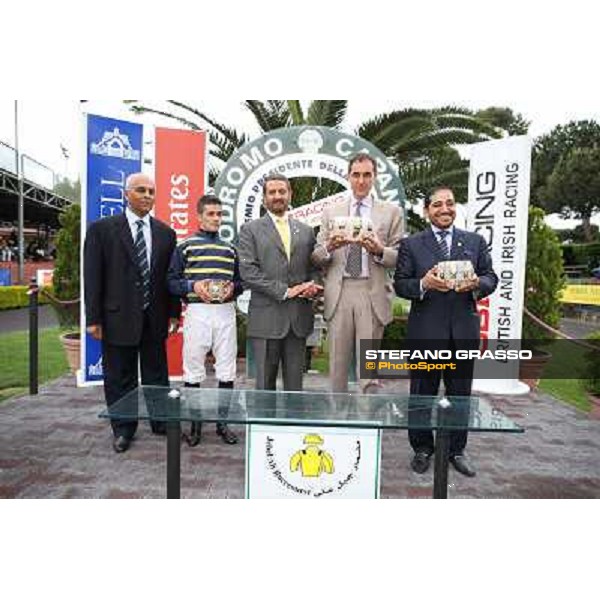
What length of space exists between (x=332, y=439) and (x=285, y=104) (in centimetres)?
514

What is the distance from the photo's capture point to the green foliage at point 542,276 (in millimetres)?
5297

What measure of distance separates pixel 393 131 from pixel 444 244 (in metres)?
3.77

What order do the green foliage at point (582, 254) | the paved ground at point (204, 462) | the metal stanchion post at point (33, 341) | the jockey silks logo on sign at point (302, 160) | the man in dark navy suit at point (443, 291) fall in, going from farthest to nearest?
the metal stanchion post at point (33, 341)
the green foliage at point (582, 254)
the jockey silks logo on sign at point (302, 160)
the man in dark navy suit at point (443, 291)
the paved ground at point (204, 462)

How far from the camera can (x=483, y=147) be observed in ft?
15.4

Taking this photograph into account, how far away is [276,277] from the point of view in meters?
3.04

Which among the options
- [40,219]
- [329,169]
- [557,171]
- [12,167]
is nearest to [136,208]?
[329,169]

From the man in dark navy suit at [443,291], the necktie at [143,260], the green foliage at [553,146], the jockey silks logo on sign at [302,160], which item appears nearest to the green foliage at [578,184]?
the green foliage at [553,146]

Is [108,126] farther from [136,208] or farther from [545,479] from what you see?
[545,479]

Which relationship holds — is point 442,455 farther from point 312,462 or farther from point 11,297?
point 11,297

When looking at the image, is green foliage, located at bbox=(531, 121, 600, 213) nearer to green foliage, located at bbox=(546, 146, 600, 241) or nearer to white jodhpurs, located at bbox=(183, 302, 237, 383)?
green foliage, located at bbox=(546, 146, 600, 241)

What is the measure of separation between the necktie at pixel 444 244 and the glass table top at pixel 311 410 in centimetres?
77

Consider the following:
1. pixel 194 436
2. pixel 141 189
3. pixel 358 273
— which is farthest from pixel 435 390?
pixel 141 189

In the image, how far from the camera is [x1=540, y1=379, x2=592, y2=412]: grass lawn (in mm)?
4744

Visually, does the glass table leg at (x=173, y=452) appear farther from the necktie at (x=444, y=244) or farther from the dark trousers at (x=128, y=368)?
the necktie at (x=444, y=244)
